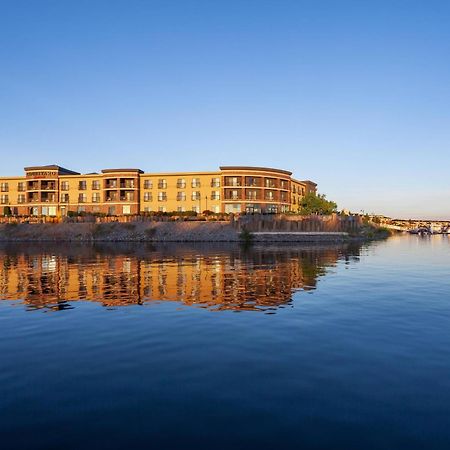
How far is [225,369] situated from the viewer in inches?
413

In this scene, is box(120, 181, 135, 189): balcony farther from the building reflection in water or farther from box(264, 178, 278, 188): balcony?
the building reflection in water

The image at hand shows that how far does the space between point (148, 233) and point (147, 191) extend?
31.0 metres

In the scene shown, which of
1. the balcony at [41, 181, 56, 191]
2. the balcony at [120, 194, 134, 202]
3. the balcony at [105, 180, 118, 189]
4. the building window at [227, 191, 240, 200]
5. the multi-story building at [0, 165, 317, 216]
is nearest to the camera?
the multi-story building at [0, 165, 317, 216]

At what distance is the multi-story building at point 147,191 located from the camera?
10319 cm

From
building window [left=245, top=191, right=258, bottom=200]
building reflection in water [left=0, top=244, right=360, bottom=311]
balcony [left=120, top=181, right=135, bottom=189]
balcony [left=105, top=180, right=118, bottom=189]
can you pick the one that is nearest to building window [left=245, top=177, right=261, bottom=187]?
building window [left=245, top=191, right=258, bottom=200]

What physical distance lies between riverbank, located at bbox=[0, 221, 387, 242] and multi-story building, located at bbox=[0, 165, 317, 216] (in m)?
22.2

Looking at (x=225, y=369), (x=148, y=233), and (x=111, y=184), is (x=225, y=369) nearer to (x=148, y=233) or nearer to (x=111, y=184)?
(x=148, y=233)

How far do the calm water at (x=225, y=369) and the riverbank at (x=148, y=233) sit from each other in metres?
54.5

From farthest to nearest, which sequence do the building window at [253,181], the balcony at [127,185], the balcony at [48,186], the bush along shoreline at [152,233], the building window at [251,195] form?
the balcony at [48,186] < the balcony at [127,185] < the building window at [251,195] < the building window at [253,181] < the bush along shoreline at [152,233]

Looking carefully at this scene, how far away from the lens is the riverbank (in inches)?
3009

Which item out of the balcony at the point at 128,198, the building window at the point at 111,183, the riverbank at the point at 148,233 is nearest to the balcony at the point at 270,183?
the riverbank at the point at 148,233

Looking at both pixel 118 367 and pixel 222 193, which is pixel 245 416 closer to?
pixel 118 367

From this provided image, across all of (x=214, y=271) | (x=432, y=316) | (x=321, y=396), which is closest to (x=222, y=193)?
(x=214, y=271)

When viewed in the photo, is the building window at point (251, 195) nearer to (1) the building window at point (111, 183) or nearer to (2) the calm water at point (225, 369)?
(1) the building window at point (111, 183)
